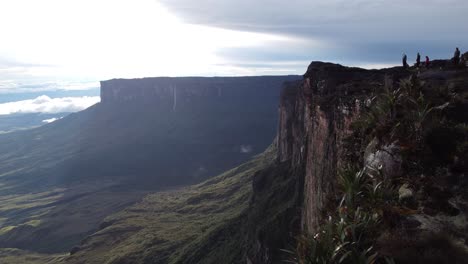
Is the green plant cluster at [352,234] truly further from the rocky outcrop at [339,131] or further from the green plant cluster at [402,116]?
the green plant cluster at [402,116]

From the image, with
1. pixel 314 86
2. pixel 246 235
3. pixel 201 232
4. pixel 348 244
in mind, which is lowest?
pixel 201 232

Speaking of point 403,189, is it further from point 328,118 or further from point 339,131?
point 328,118

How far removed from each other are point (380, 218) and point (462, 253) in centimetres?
313

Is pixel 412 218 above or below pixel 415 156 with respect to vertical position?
below

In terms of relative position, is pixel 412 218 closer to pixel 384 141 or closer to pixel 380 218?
pixel 380 218

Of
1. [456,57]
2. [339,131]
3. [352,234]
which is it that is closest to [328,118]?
[339,131]

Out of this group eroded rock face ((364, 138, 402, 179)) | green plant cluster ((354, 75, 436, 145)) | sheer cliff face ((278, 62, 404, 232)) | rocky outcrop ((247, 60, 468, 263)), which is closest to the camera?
eroded rock face ((364, 138, 402, 179))

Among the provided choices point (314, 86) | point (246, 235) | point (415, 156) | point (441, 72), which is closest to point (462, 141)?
point (415, 156)

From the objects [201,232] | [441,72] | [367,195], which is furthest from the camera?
[201,232]

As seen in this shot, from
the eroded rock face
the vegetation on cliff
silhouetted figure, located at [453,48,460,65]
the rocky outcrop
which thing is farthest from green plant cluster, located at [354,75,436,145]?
silhouetted figure, located at [453,48,460,65]

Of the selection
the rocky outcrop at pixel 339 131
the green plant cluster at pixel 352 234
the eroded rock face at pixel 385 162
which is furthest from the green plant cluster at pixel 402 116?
the green plant cluster at pixel 352 234

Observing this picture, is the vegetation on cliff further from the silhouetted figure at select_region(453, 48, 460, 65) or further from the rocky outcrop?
the silhouetted figure at select_region(453, 48, 460, 65)

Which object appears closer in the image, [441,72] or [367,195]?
[367,195]

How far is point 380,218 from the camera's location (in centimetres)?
1623
